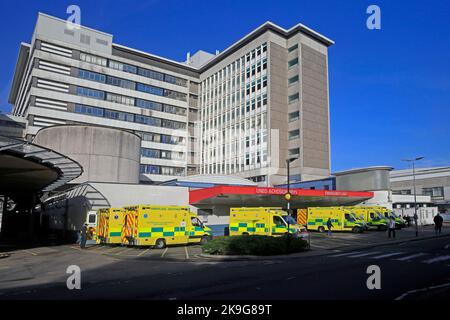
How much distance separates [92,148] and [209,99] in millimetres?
46785

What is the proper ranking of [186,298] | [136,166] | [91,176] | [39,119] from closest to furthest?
[186,298], [91,176], [136,166], [39,119]

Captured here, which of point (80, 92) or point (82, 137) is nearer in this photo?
point (82, 137)

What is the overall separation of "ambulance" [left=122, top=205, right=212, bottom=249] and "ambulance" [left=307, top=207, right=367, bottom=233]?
51.7ft

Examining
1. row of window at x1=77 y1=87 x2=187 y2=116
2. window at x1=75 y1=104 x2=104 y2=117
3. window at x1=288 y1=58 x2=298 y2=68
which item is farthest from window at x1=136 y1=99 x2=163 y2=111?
window at x1=288 y1=58 x2=298 y2=68

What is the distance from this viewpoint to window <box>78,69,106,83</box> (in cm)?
6750

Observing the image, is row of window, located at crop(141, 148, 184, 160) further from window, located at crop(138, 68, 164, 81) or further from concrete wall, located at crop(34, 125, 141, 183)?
concrete wall, located at crop(34, 125, 141, 183)

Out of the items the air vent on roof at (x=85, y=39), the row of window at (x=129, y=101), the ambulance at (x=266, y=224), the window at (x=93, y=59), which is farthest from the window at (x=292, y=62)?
the ambulance at (x=266, y=224)

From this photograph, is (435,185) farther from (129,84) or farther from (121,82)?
(121,82)

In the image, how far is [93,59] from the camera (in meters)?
69.9

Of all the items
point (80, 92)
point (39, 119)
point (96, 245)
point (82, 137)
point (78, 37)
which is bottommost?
point (96, 245)
